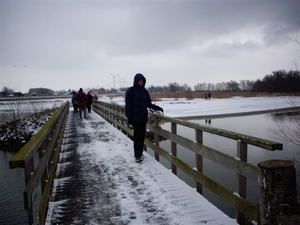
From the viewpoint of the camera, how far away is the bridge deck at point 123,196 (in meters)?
3.40

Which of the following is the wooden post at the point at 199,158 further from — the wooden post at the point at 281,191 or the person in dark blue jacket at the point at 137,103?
the wooden post at the point at 281,191

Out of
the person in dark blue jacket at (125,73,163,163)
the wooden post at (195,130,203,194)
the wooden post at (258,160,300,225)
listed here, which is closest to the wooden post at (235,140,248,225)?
the wooden post at (258,160,300,225)

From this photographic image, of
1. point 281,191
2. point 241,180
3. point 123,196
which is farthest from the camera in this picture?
point 123,196

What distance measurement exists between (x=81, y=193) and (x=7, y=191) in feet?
18.4

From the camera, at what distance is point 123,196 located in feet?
13.4

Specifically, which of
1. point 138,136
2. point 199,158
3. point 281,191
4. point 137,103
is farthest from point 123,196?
point 281,191

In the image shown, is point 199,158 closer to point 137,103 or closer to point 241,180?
point 241,180

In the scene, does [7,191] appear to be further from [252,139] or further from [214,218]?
[252,139]

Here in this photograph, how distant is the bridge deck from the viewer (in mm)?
3398

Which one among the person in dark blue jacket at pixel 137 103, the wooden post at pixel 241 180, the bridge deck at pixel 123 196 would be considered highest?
the person in dark blue jacket at pixel 137 103

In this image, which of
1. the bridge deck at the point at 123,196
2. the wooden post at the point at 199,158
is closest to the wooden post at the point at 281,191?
the bridge deck at the point at 123,196

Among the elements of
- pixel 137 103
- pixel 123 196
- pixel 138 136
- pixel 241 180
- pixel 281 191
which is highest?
A: pixel 137 103

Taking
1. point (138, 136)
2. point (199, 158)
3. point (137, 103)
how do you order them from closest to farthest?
point (199, 158), point (137, 103), point (138, 136)

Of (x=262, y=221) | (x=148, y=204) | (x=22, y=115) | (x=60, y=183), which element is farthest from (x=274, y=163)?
(x=22, y=115)
